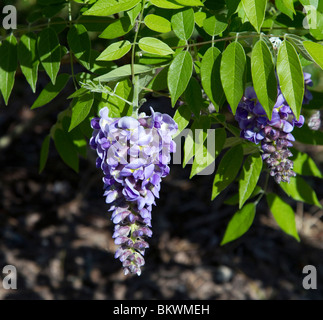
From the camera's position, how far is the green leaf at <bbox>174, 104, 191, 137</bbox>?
168cm

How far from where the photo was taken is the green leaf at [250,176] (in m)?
1.90

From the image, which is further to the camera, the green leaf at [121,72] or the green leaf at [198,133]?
the green leaf at [198,133]

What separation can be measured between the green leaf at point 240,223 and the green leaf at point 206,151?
68 centimetres

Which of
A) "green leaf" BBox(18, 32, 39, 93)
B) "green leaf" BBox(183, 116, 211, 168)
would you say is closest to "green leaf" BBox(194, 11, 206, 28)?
"green leaf" BBox(183, 116, 211, 168)

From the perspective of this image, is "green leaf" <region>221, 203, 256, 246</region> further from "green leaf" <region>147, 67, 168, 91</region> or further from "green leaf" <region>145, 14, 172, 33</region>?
"green leaf" <region>145, 14, 172, 33</region>

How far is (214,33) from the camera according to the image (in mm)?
1643

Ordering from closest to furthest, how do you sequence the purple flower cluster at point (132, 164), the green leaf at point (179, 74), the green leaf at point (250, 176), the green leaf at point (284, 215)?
the purple flower cluster at point (132, 164) → the green leaf at point (179, 74) → the green leaf at point (250, 176) → the green leaf at point (284, 215)

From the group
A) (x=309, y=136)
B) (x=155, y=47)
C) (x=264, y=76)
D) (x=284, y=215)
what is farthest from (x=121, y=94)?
(x=284, y=215)

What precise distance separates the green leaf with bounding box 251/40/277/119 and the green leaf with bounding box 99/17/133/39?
1.63ft

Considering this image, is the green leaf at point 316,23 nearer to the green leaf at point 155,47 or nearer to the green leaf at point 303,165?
the green leaf at point 155,47

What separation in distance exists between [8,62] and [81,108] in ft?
1.75

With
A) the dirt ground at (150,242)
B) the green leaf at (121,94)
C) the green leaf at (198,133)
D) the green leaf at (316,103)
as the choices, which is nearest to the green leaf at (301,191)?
the green leaf at (316,103)

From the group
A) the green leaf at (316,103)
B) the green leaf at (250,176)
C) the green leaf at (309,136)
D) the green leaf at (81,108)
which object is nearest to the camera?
the green leaf at (81,108)
